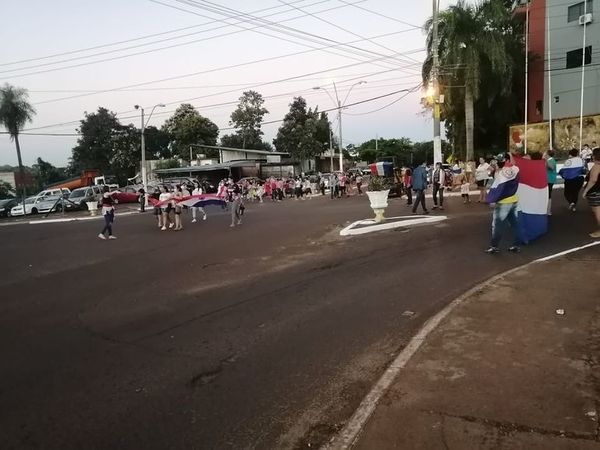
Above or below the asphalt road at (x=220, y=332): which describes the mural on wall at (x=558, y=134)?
above

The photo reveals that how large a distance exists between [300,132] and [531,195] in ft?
186

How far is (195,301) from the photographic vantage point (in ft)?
23.9

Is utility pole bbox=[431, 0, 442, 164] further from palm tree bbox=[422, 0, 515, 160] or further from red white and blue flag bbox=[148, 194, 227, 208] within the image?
red white and blue flag bbox=[148, 194, 227, 208]

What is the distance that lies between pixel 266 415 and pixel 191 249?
909cm

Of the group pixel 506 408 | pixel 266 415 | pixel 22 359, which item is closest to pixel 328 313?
pixel 266 415

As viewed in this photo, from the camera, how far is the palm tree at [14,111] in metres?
50.3

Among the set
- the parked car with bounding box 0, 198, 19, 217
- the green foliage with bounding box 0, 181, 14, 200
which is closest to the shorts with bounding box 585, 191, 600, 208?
the parked car with bounding box 0, 198, 19, 217

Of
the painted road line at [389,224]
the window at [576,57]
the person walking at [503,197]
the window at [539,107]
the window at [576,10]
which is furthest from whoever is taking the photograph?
the window at [539,107]

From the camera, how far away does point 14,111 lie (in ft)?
166

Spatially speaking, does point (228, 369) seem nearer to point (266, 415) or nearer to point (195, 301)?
point (266, 415)

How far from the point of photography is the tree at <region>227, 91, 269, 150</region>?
233ft

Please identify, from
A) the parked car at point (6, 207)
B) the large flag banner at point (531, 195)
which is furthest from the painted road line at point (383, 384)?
the parked car at point (6, 207)

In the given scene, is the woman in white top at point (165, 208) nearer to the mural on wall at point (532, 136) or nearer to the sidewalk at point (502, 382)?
the sidewalk at point (502, 382)

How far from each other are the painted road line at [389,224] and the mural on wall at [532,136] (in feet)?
86.2
